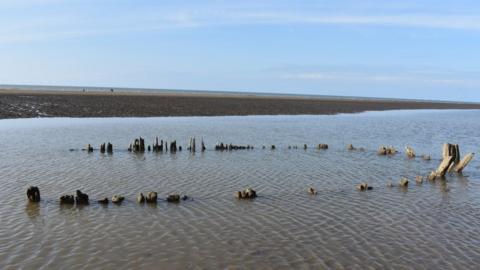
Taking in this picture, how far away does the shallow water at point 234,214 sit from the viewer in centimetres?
1093

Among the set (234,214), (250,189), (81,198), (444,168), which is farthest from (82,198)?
(444,168)

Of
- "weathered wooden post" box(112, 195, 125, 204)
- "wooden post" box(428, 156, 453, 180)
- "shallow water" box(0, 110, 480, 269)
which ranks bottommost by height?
"shallow water" box(0, 110, 480, 269)

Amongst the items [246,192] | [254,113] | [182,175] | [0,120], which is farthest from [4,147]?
[254,113]

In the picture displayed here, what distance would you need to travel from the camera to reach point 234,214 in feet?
47.3

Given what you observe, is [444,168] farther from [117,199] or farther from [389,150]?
[117,199]

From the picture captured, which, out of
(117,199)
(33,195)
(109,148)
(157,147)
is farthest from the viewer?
(157,147)

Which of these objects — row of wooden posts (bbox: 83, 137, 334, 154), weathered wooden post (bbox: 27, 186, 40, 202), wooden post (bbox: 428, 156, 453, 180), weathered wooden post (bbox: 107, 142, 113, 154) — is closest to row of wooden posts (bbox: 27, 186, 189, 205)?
weathered wooden post (bbox: 27, 186, 40, 202)

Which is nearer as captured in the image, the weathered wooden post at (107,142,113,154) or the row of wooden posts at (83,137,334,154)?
the weathered wooden post at (107,142,113,154)

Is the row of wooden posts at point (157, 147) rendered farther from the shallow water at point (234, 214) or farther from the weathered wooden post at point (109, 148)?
the shallow water at point (234, 214)

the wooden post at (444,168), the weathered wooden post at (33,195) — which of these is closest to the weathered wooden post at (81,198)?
the weathered wooden post at (33,195)

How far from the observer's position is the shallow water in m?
10.9

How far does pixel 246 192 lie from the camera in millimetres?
16281

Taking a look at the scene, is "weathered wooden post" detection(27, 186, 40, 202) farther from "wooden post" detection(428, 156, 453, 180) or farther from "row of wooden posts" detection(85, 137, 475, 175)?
"wooden post" detection(428, 156, 453, 180)

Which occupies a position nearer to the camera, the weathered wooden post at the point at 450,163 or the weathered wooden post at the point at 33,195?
the weathered wooden post at the point at 33,195
